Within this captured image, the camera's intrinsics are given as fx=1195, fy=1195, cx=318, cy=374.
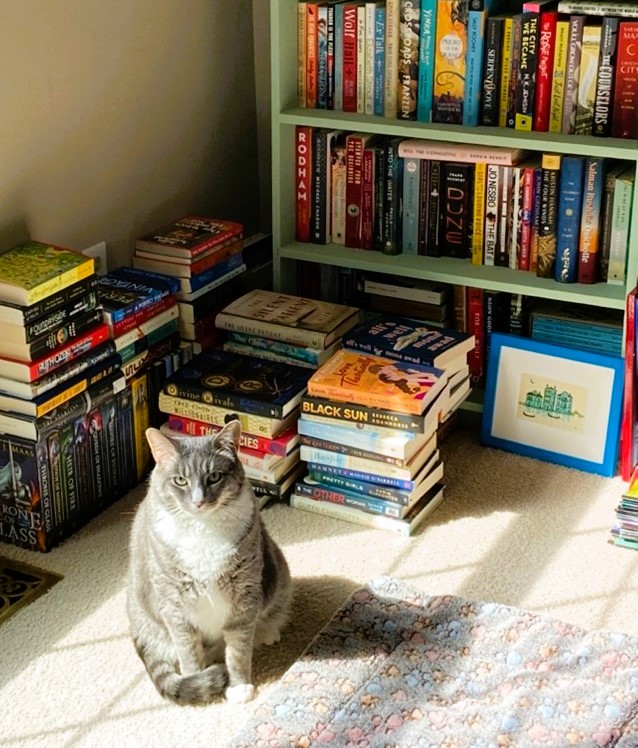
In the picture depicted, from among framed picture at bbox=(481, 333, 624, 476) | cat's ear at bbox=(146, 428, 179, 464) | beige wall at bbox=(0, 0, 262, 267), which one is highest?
beige wall at bbox=(0, 0, 262, 267)

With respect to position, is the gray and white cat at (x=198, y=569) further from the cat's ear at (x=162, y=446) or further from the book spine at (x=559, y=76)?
the book spine at (x=559, y=76)

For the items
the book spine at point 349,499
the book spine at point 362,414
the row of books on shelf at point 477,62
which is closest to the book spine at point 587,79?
the row of books on shelf at point 477,62

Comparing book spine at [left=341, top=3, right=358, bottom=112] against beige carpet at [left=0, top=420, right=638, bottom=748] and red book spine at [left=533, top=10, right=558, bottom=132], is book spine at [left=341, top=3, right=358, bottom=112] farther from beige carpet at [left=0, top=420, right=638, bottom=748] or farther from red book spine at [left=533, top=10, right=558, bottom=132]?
beige carpet at [left=0, top=420, right=638, bottom=748]

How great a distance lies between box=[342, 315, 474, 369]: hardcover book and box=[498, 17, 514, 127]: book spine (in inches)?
19.5

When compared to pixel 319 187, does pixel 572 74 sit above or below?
above

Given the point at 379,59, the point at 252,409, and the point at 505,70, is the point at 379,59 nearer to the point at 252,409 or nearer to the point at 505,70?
the point at 505,70

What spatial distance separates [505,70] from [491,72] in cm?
3

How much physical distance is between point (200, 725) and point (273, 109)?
149 centimetres

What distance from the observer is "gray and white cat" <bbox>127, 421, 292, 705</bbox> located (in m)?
1.97

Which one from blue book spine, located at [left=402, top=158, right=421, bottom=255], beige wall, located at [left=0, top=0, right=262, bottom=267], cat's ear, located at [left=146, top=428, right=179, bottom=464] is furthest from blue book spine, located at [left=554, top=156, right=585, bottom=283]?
cat's ear, located at [left=146, top=428, right=179, bottom=464]

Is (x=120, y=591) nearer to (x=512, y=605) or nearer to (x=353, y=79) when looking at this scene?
(x=512, y=605)

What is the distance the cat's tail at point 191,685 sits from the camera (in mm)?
1989

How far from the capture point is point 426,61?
106 inches

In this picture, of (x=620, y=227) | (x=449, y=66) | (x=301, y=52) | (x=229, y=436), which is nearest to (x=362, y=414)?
(x=229, y=436)
